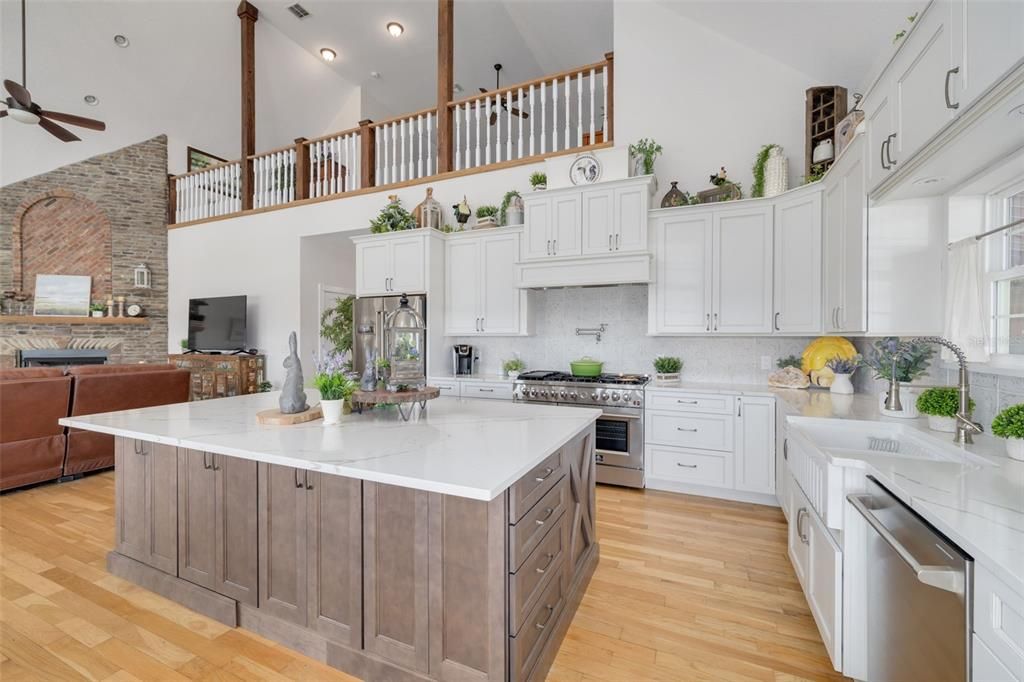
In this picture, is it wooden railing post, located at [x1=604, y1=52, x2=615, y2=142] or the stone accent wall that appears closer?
wooden railing post, located at [x1=604, y1=52, x2=615, y2=142]

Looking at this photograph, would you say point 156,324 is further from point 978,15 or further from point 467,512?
point 978,15

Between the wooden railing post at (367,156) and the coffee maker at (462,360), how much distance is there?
8.52ft

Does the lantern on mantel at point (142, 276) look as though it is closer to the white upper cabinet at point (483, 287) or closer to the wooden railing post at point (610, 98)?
the white upper cabinet at point (483, 287)

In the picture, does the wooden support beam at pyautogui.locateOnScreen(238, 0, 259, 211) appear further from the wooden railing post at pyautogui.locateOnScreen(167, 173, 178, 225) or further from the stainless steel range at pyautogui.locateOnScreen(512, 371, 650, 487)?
the stainless steel range at pyautogui.locateOnScreen(512, 371, 650, 487)

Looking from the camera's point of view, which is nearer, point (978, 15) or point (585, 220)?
point (978, 15)

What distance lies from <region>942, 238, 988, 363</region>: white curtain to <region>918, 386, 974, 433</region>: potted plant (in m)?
0.22

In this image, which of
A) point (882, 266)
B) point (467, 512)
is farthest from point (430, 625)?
point (882, 266)

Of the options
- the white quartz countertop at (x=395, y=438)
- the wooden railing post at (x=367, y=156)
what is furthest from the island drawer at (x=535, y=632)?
the wooden railing post at (x=367, y=156)

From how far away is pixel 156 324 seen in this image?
7242mm

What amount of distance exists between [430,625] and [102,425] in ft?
5.98

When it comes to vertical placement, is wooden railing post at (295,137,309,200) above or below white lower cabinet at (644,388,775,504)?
above

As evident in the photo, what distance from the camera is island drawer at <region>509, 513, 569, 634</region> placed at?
143cm

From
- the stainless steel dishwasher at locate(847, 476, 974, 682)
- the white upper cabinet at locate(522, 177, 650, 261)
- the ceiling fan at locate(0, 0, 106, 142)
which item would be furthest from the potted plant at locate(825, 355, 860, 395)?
the ceiling fan at locate(0, 0, 106, 142)

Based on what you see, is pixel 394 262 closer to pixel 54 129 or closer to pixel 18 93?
pixel 18 93
